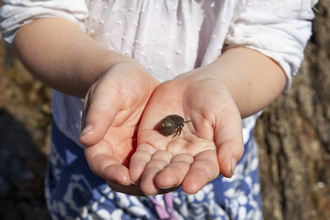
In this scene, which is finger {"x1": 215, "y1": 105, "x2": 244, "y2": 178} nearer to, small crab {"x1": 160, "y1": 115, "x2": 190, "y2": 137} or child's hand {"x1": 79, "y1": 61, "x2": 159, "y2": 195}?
small crab {"x1": 160, "y1": 115, "x2": 190, "y2": 137}

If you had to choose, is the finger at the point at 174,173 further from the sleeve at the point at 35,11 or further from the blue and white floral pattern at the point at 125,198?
the sleeve at the point at 35,11

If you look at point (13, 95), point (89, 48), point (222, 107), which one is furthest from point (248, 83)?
point (13, 95)

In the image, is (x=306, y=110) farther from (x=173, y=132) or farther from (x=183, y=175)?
(x=183, y=175)

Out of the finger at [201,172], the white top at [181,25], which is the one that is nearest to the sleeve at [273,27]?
the white top at [181,25]

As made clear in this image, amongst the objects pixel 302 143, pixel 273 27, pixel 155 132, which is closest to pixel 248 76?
pixel 273 27

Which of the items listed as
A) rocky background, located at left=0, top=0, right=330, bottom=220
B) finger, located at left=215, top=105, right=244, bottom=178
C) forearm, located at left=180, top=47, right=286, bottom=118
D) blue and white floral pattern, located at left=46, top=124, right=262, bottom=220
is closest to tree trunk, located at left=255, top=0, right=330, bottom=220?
rocky background, located at left=0, top=0, right=330, bottom=220

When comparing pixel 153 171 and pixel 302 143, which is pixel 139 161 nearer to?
pixel 153 171
